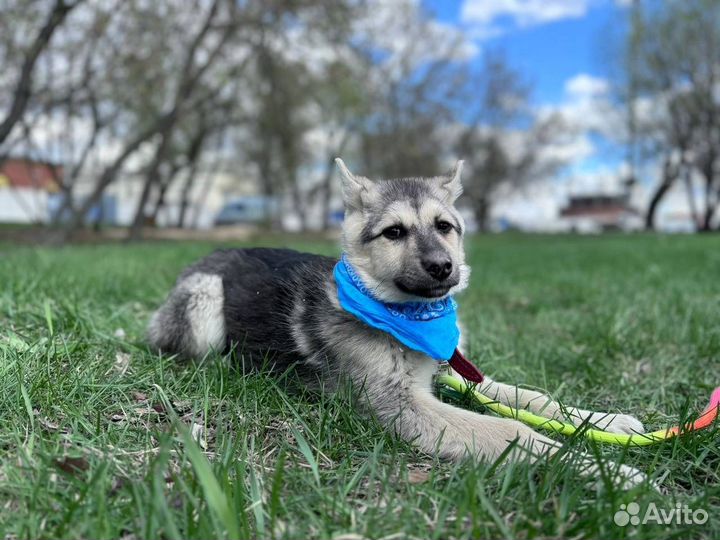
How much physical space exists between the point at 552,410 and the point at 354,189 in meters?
1.81

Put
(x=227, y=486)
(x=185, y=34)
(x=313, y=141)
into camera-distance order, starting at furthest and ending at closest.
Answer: (x=313, y=141) → (x=185, y=34) → (x=227, y=486)

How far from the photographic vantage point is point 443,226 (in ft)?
11.3

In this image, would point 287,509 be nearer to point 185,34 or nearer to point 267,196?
point 185,34

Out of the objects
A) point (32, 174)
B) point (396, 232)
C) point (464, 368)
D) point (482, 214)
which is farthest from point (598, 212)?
point (396, 232)

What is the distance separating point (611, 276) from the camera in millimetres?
9250

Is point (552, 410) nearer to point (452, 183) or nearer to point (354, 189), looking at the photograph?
point (452, 183)

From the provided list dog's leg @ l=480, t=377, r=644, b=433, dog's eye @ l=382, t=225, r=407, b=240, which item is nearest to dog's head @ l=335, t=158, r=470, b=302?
dog's eye @ l=382, t=225, r=407, b=240

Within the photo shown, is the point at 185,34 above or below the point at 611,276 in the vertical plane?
above

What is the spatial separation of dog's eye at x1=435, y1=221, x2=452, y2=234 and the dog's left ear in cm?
40

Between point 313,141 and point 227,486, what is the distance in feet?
132

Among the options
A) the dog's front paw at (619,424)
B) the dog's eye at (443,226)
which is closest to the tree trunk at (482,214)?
the dog's eye at (443,226)

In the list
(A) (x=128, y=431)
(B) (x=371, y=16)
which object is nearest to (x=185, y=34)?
(B) (x=371, y=16)

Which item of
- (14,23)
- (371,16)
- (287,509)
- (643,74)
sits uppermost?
(643,74)

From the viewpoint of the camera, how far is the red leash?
11.0 feet
